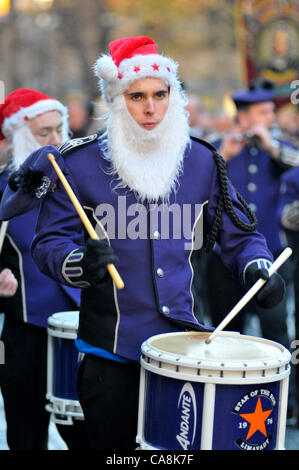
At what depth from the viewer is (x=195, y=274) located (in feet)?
12.1

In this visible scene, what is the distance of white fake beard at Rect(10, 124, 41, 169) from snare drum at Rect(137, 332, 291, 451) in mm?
1895

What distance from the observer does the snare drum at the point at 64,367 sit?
4.15m

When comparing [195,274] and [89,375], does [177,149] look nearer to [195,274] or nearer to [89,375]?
[195,274]

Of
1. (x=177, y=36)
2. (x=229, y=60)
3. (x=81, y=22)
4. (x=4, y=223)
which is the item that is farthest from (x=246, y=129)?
(x=229, y=60)

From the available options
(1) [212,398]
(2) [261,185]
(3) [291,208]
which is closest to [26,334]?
(1) [212,398]

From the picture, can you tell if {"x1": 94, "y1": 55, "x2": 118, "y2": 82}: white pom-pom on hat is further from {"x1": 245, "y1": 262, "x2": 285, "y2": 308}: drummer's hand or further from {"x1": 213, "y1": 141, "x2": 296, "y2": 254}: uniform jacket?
{"x1": 213, "y1": 141, "x2": 296, "y2": 254}: uniform jacket

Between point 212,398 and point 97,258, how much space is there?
2.04ft

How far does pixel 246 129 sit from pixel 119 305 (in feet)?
12.8

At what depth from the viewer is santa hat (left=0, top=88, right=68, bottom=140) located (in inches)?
191

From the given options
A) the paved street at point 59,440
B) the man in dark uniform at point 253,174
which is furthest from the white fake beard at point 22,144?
the man in dark uniform at point 253,174

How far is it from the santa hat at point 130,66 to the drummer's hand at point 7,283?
1073 mm

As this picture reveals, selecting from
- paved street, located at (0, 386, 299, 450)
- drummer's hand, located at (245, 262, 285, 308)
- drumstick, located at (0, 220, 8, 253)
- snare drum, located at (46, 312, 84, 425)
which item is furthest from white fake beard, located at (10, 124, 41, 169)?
drummer's hand, located at (245, 262, 285, 308)

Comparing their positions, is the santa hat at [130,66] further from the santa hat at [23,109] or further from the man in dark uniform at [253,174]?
the man in dark uniform at [253,174]

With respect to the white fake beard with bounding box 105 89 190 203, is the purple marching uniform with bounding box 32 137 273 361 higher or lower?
lower
